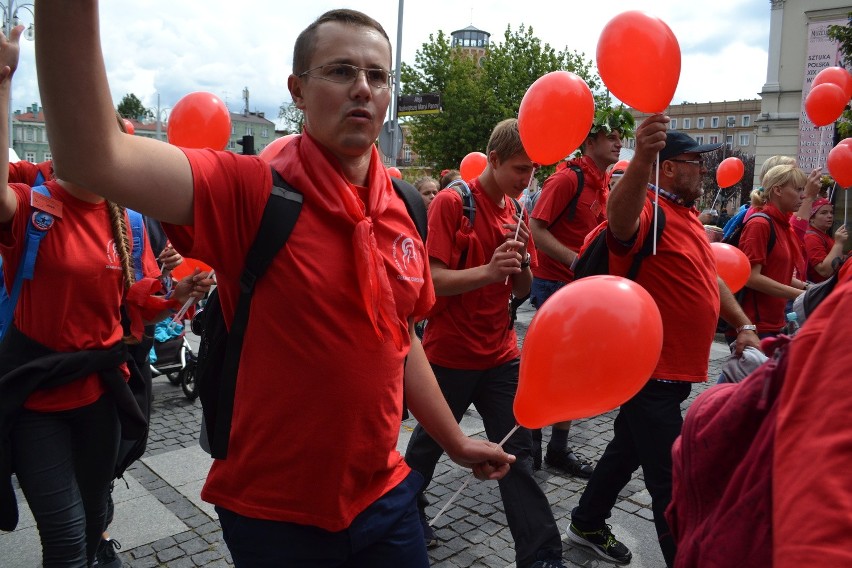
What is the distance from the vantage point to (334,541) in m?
1.72

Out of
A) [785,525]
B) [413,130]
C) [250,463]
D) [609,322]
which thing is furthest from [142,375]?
[413,130]

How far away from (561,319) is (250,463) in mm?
937

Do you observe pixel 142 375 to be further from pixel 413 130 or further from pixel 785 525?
pixel 413 130

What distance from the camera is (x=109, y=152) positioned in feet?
4.15

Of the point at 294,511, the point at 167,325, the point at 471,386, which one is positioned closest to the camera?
the point at 294,511

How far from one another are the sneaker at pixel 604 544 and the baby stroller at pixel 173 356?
4051 mm

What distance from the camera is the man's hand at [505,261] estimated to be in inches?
126

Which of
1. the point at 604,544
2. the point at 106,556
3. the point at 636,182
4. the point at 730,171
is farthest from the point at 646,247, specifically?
the point at 730,171

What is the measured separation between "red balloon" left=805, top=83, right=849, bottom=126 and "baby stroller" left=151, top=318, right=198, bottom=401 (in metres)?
7.15

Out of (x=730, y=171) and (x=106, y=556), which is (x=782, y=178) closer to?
(x=730, y=171)

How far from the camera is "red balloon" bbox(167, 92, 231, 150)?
3717 millimetres

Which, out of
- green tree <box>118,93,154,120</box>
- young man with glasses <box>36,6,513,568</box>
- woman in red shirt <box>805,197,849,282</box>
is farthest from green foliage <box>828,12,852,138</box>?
green tree <box>118,93,154,120</box>

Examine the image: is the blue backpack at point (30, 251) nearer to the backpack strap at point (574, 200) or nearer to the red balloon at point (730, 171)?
the backpack strap at point (574, 200)

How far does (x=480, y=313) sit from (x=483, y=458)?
5.15 feet
